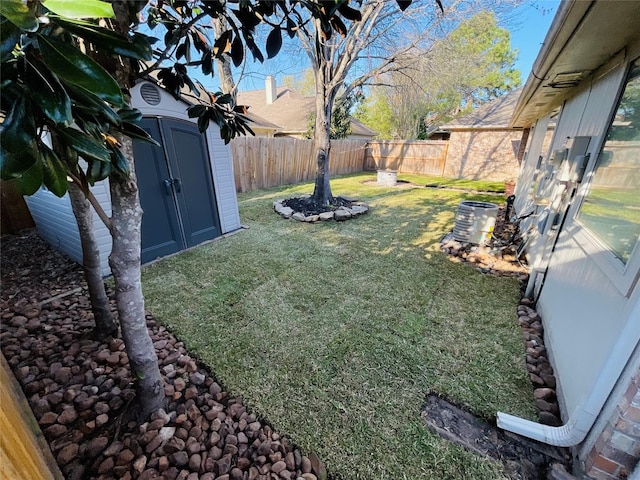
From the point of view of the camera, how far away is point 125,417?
157 centimetres

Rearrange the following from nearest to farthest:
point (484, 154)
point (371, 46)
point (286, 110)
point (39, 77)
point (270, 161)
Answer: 1. point (39, 77)
2. point (371, 46)
3. point (270, 161)
4. point (484, 154)
5. point (286, 110)

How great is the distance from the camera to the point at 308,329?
2.47 metres

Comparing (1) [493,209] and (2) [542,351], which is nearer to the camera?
(2) [542,351]

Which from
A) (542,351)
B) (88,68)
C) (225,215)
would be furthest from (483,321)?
(225,215)

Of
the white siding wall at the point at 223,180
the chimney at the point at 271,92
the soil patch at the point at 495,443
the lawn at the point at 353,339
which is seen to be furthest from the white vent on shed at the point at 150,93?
the chimney at the point at 271,92

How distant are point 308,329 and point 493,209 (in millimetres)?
3438

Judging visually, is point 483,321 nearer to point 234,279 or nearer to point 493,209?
point 493,209

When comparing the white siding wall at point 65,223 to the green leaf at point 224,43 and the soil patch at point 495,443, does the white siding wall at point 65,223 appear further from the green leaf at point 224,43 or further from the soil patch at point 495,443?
the soil patch at point 495,443

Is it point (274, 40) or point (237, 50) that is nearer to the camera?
point (274, 40)

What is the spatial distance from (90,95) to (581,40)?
3.16 m

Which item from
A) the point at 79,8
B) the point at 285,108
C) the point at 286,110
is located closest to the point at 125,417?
the point at 79,8

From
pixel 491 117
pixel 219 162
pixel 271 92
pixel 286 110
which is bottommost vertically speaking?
pixel 219 162

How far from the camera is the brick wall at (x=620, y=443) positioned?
45.1 inches

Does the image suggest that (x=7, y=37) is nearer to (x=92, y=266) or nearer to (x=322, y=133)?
(x=92, y=266)
